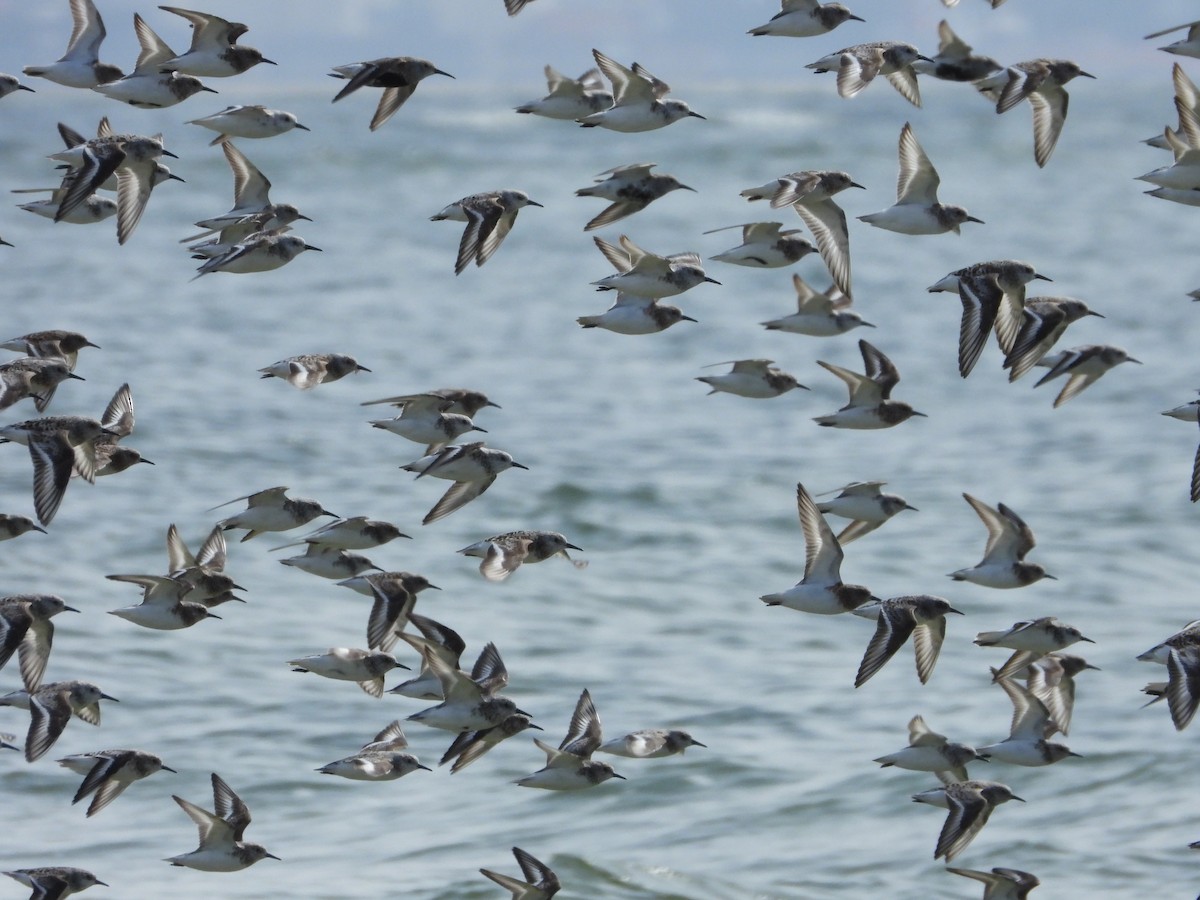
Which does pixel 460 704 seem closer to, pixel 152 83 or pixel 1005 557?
pixel 1005 557

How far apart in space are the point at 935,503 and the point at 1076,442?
5.56 metres

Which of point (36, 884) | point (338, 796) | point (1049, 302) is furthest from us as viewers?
point (338, 796)

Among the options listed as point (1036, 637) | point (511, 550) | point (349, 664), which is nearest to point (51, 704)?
point (349, 664)

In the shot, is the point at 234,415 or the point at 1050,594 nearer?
the point at 1050,594

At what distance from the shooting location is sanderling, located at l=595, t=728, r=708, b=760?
1079 centimetres

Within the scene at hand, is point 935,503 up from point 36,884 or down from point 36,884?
down

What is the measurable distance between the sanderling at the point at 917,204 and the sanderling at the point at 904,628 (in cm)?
234

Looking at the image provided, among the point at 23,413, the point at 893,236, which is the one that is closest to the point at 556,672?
the point at 23,413

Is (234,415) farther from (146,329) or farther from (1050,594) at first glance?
(1050,594)

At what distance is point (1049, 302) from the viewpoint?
411 inches

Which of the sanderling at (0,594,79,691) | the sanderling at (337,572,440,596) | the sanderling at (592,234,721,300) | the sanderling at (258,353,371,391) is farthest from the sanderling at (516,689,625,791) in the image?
the sanderling at (0,594,79,691)

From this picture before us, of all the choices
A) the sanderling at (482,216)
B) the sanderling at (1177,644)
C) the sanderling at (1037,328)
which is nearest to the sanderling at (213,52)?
the sanderling at (482,216)

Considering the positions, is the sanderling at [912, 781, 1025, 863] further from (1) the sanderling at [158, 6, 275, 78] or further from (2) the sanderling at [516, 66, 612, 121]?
(1) the sanderling at [158, 6, 275, 78]

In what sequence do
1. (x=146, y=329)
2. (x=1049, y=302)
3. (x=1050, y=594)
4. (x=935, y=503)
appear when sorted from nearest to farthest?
(x=1049, y=302), (x=1050, y=594), (x=935, y=503), (x=146, y=329)
